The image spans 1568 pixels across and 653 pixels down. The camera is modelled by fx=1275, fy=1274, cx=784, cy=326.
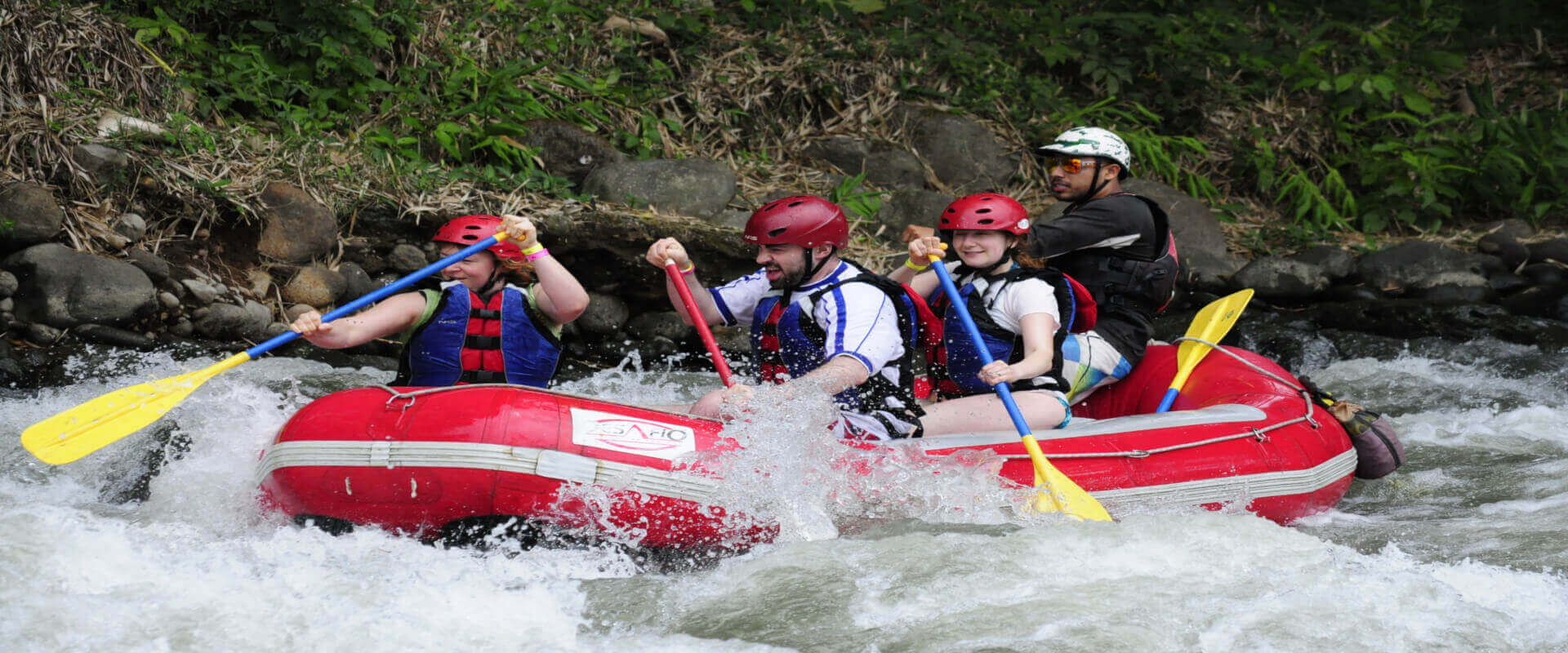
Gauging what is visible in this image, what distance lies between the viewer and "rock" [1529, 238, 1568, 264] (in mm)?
8742

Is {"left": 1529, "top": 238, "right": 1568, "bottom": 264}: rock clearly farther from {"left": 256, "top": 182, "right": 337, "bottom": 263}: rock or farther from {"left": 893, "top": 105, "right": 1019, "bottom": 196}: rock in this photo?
{"left": 256, "top": 182, "right": 337, "bottom": 263}: rock

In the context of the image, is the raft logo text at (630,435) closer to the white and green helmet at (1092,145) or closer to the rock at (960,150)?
the white and green helmet at (1092,145)

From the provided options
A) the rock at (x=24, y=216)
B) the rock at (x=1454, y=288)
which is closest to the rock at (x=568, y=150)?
the rock at (x=24, y=216)

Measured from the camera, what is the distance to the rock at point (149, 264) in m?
5.93

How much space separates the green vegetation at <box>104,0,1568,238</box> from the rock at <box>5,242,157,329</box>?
1568 millimetres

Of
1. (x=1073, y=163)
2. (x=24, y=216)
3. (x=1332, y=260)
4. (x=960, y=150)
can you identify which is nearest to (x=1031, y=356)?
(x=1073, y=163)

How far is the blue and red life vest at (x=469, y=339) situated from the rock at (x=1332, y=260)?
18.1 feet

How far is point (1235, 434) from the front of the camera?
441 cm

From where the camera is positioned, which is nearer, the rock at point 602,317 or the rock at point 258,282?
the rock at point 258,282

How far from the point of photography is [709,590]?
3588 millimetres

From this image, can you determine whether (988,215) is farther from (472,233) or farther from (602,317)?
(602,317)

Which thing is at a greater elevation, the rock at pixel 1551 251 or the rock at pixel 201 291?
the rock at pixel 201 291

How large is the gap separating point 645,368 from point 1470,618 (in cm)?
431

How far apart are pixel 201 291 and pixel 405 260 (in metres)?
1.04
